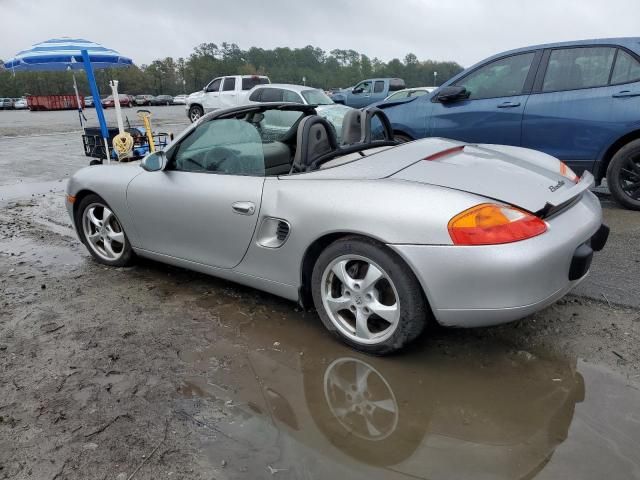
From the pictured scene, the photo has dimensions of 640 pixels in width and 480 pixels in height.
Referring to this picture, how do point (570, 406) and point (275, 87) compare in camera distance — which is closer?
point (570, 406)

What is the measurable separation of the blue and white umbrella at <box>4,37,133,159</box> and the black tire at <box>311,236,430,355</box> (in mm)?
7614

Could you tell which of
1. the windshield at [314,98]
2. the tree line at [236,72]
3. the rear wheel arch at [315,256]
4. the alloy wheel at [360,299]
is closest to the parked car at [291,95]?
the windshield at [314,98]

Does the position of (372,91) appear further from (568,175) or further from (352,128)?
(568,175)

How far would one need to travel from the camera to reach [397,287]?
2486 mm

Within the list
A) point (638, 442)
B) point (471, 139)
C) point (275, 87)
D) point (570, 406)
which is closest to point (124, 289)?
point (570, 406)

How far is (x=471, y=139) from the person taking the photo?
19.2 ft

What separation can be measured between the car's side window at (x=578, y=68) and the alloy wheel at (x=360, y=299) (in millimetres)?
3941

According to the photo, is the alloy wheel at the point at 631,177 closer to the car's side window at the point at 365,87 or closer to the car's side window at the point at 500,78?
the car's side window at the point at 500,78

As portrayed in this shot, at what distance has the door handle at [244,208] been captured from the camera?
3002 mm

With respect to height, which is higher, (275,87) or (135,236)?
(275,87)

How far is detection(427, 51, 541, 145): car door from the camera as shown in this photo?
5.52 metres

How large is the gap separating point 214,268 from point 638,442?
8.18 ft

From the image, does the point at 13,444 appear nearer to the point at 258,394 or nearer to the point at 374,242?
the point at 258,394

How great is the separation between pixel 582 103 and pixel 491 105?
930 millimetres
